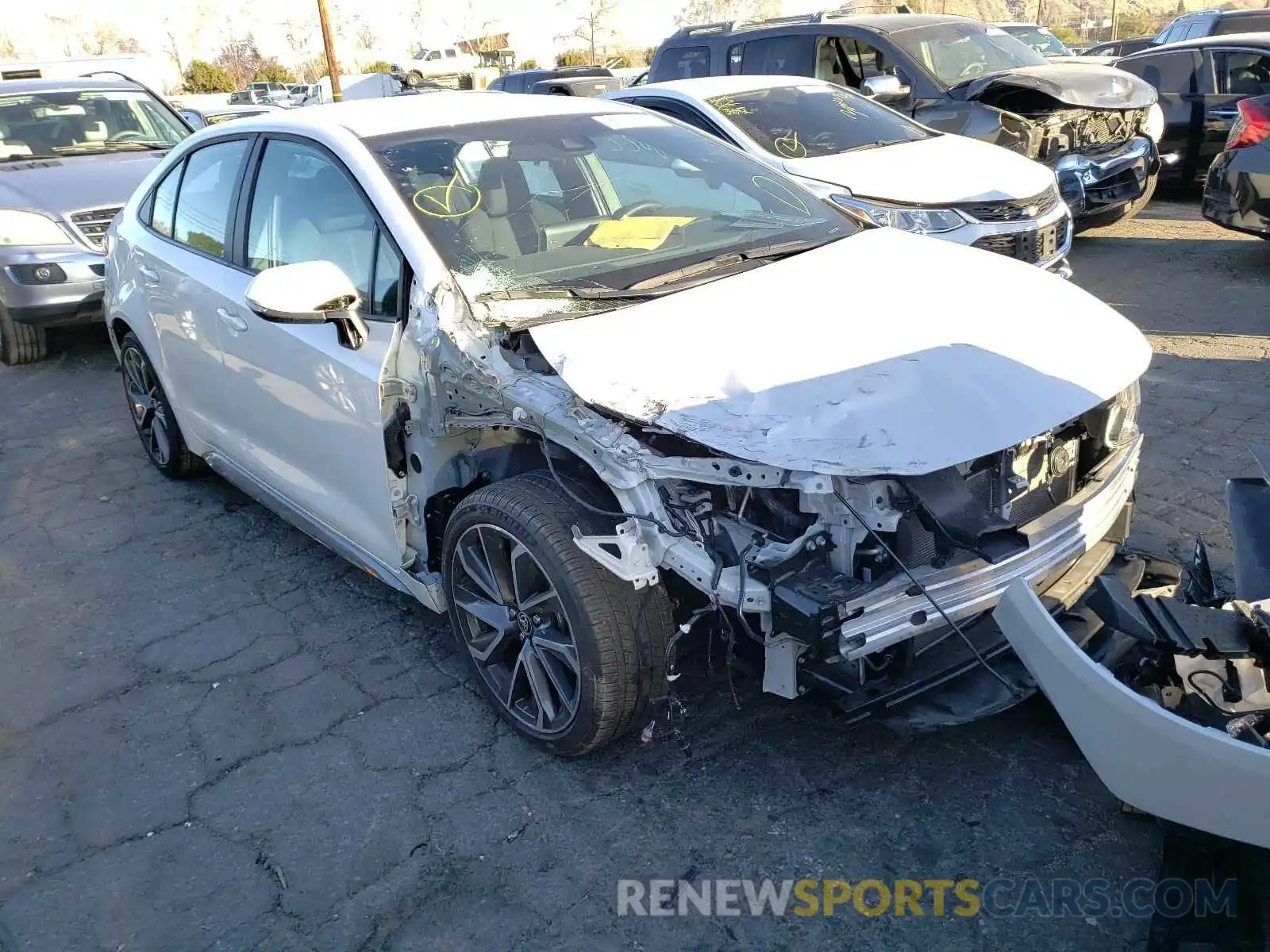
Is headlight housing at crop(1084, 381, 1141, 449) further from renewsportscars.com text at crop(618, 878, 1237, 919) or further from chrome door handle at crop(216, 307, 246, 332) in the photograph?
chrome door handle at crop(216, 307, 246, 332)

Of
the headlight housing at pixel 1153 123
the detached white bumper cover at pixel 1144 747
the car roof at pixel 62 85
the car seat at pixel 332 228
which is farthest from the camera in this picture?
the headlight housing at pixel 1153 123

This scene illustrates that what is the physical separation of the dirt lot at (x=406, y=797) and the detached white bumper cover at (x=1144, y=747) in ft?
1.82

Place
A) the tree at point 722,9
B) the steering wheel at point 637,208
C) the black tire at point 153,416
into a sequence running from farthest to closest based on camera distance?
the tree at point 722,9 < the black tire at point 153,416 < the steering wheel at point 637,208

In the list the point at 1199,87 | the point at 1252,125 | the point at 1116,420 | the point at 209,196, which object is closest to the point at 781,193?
the point at 1116,420

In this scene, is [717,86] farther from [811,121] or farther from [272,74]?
[272,74]

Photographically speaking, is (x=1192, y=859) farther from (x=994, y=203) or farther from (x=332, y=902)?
(x=994, y=203)

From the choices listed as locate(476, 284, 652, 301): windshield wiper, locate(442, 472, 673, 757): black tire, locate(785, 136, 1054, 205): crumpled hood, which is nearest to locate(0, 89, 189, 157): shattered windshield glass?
locate(785, 136, 1054, 205): crumpled hood

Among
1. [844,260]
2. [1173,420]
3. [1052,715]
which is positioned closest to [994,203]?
[1173,420]

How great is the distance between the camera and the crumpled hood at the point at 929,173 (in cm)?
610

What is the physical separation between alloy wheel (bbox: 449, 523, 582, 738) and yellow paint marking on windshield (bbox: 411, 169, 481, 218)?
103cm

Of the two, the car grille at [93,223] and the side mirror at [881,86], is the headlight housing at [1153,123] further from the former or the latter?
the car grille at [93,223]

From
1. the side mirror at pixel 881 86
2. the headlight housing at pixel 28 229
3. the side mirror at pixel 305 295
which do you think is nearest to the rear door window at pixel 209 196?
the side mirror at pixel 305 295

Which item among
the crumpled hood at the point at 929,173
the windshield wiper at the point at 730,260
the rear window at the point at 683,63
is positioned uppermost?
the rear window at the point at 683,63

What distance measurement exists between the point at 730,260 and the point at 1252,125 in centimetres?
604
